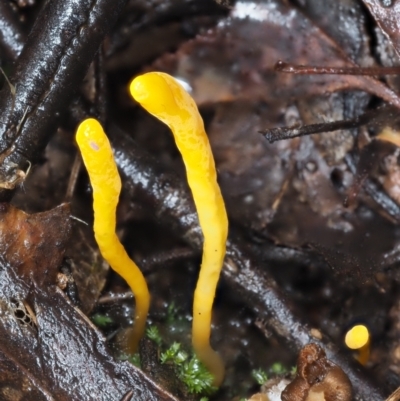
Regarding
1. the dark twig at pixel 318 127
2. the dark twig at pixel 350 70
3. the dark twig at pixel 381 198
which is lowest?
the dark twig at pixel 381 198

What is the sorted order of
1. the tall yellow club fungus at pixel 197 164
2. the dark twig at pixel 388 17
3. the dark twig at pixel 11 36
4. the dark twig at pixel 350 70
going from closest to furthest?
1. the tall yellow club fungus at pixel 197 164
2. the dark twig at pixel 388 17
3. the dark twig at pixel 350 70
4. the dark twig at pixel 11 36

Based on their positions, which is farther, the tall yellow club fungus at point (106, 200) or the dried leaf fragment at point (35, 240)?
the dried leaf fragment at point (35, 240)

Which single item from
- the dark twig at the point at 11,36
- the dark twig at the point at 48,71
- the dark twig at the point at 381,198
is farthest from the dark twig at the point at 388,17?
the dark twig at the point at 11,36

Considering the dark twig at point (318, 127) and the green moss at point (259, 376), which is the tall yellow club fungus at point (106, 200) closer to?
the green moss at point (259, 376)

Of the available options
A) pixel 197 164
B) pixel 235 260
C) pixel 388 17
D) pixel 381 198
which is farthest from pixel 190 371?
pixel 388 17

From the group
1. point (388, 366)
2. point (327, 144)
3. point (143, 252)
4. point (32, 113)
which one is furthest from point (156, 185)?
point (388, 366)
